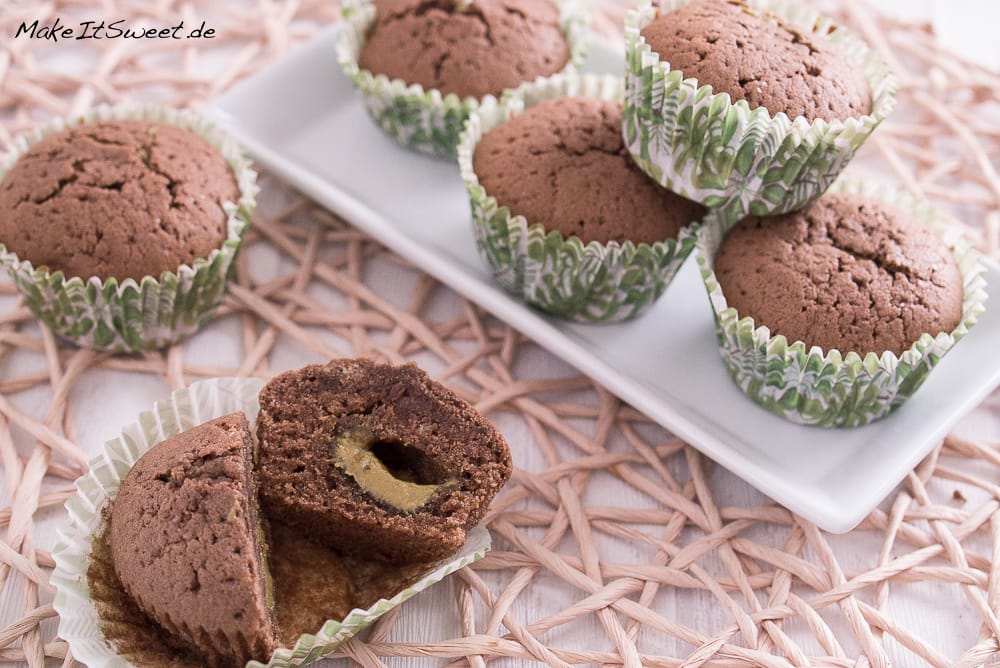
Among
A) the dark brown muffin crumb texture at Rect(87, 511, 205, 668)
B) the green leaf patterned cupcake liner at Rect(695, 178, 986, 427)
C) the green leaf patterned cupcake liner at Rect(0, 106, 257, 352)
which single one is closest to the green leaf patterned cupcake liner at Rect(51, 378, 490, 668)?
the dark brown muffin crumb texture at Rect(87, 511, 205, 668)

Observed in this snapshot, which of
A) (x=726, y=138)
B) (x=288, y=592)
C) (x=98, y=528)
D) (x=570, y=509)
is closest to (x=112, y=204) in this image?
(x=98, y=528)

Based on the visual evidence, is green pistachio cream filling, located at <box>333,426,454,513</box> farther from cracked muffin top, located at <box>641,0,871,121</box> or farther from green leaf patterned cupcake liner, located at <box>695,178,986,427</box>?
cracked muffin top, located at <box>641,0,871,121</box>

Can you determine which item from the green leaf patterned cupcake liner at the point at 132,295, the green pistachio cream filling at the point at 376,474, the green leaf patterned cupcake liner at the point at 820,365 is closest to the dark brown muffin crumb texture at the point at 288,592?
the green pistachio cream filling at the point at 376,474

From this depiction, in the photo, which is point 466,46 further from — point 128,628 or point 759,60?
point 128,628

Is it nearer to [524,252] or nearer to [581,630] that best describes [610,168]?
[524,252]

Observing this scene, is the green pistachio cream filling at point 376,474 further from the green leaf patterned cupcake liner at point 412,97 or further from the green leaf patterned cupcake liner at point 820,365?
the green leaf patterned cupcake liner at point 412,97

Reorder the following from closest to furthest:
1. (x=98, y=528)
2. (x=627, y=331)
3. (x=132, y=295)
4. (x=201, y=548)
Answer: (x=201, y=548)
(x=98, y=528)
(x=132, y=295)
(x=627, y=331)

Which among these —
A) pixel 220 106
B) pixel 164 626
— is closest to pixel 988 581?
pixel 164 626
